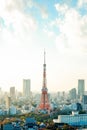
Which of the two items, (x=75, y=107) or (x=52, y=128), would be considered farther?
(x=75, y=107)

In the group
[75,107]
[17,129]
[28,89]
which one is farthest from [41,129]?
[28,89]

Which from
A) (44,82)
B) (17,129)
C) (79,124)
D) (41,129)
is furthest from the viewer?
(44,82)

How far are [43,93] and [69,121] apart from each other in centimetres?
330

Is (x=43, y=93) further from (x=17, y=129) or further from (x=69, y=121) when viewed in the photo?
(x=17, y=129)

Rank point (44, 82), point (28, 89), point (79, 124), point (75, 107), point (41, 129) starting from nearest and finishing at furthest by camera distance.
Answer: point (41, 129) < point (79, 124) < point (44, 82) < point (75, 107) < point (28, 89)

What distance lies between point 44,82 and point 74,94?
19.4 metres

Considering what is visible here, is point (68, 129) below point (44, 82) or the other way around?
below

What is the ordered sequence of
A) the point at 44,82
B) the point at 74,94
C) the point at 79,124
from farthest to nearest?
the point at 74,94, the point at 44,82, the point at 79,124

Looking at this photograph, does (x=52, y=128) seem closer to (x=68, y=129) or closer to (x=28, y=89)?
(x=68, y=129)

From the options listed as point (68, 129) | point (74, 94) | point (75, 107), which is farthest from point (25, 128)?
point (74, 94)

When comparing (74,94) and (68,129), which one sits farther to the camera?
(74,94)

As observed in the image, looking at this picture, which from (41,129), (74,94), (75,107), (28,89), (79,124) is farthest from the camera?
(28,89)

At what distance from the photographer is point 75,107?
25406mm

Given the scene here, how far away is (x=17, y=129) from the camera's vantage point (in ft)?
40.5
